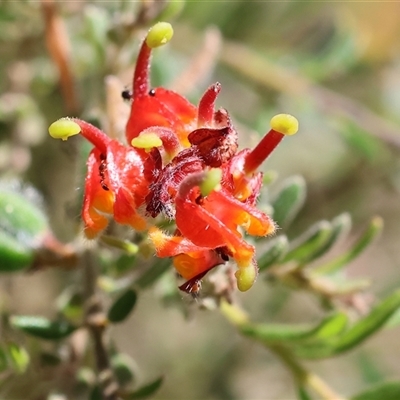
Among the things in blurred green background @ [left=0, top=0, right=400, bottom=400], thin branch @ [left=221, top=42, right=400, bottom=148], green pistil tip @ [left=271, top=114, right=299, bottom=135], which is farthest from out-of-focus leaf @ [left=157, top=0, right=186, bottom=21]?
thin branch @ [left=221, top=42, right=400, bottom=148]

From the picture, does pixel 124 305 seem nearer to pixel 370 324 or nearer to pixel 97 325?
pixel 97 325

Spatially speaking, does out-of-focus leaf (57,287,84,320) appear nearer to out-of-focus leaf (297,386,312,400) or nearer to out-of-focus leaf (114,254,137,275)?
out-of-focus leaf (114,254,137,275)

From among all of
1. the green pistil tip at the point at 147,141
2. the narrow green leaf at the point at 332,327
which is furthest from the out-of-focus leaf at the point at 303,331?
the green pistil tip at the point at 147,141

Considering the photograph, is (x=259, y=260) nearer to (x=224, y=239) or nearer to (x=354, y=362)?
(x=224, y=239)

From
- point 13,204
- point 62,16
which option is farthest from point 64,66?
point 13,204

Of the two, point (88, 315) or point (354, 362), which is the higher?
point (354, 362)

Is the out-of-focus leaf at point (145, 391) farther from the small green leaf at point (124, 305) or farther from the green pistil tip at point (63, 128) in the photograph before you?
the green pistil tip at point (63, 128)
